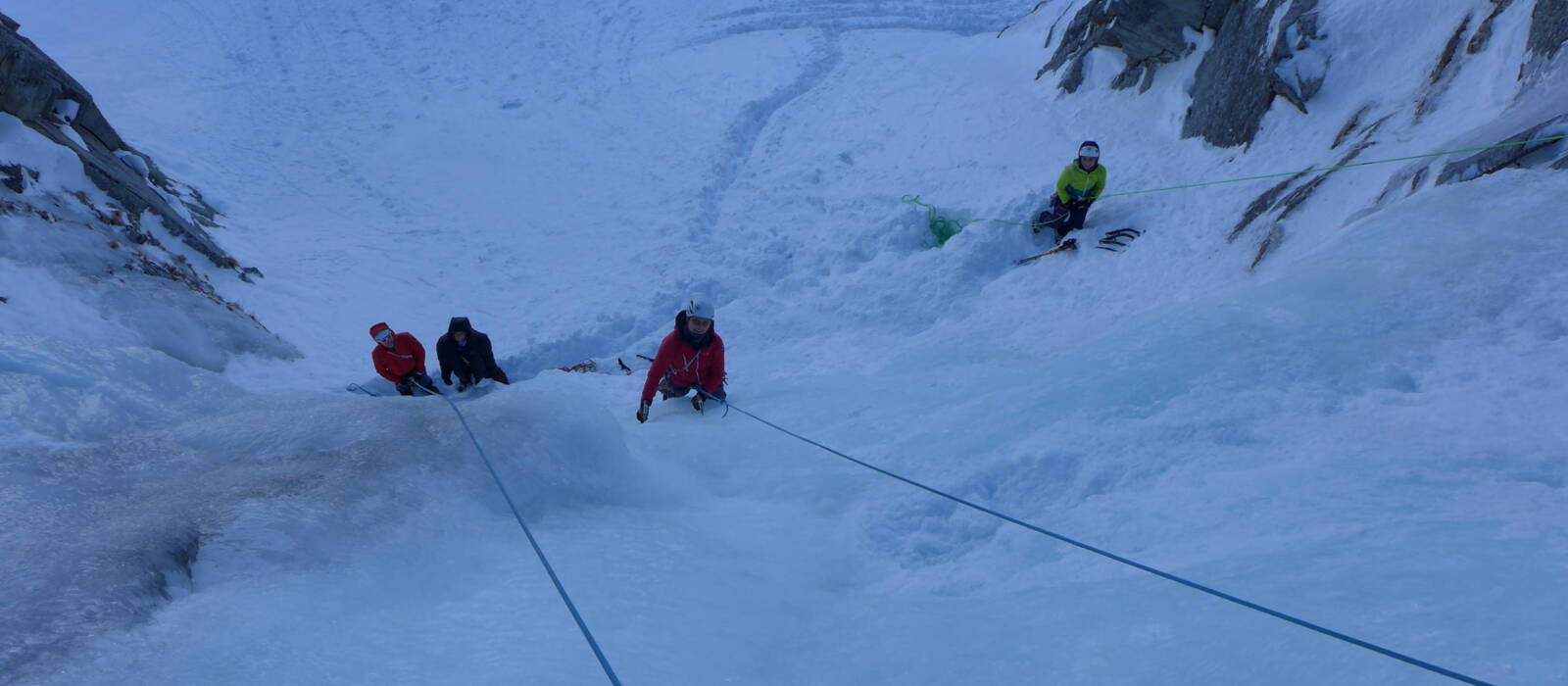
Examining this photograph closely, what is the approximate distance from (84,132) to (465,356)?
683cm

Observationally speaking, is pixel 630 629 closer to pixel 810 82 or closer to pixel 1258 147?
pixel 1258 147

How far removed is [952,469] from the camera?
4656mm

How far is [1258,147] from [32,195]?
11514 millimetres

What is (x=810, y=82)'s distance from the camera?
55.0 ft

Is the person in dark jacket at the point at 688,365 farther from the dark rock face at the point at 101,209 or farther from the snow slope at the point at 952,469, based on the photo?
the dark rock face at the point at 101,209

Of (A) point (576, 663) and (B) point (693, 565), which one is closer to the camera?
(A) point (576, 663)

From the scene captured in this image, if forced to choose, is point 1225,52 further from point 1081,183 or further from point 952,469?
point 952,469

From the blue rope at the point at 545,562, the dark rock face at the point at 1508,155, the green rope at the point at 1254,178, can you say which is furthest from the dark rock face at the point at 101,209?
the dark rock face at the point at 1508,155

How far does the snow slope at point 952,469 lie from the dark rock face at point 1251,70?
22cm

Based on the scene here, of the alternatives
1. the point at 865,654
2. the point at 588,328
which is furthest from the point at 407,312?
the point at 865,654

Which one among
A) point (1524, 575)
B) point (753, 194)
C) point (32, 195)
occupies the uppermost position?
point (753, 194)

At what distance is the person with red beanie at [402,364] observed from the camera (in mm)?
7691

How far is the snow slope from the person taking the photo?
2.80 metres

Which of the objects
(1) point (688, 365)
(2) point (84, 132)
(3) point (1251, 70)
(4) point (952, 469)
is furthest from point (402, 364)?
(3) point (1251, 70)
